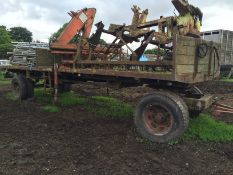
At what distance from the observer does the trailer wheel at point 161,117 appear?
6.08 m

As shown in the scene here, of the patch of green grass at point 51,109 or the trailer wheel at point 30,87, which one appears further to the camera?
the trailer wheel at point 30,87

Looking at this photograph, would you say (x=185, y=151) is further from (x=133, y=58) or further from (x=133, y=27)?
(x=133, y=27)

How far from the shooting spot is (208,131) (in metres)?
6.88

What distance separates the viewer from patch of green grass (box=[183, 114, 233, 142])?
653 centimetres

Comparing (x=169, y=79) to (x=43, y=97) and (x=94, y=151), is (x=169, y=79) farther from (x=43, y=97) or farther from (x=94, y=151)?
(x=43, y=97)

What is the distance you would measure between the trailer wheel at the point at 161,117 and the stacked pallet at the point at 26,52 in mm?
4445

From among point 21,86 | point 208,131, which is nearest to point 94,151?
point 208,131

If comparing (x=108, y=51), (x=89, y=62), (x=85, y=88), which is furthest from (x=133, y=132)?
(x=85, y=88)

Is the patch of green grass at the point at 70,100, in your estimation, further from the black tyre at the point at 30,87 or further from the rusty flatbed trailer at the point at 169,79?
the rusty flatbed trailer at the point at 169,79

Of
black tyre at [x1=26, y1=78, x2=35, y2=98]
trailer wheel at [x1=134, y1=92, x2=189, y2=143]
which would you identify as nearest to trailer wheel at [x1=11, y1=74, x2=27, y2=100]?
black tyre at [x1=26, y1=78, x2=35, y2=98]

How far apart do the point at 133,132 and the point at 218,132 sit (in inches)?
65.7

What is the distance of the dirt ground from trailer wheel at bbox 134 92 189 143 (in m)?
0.22

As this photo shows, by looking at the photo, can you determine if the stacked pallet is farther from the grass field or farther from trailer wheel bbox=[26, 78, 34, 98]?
the grass field

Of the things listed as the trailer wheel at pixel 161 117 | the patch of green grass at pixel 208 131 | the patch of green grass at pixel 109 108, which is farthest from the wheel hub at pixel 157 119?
the patch of green grass at pixel 109 108
